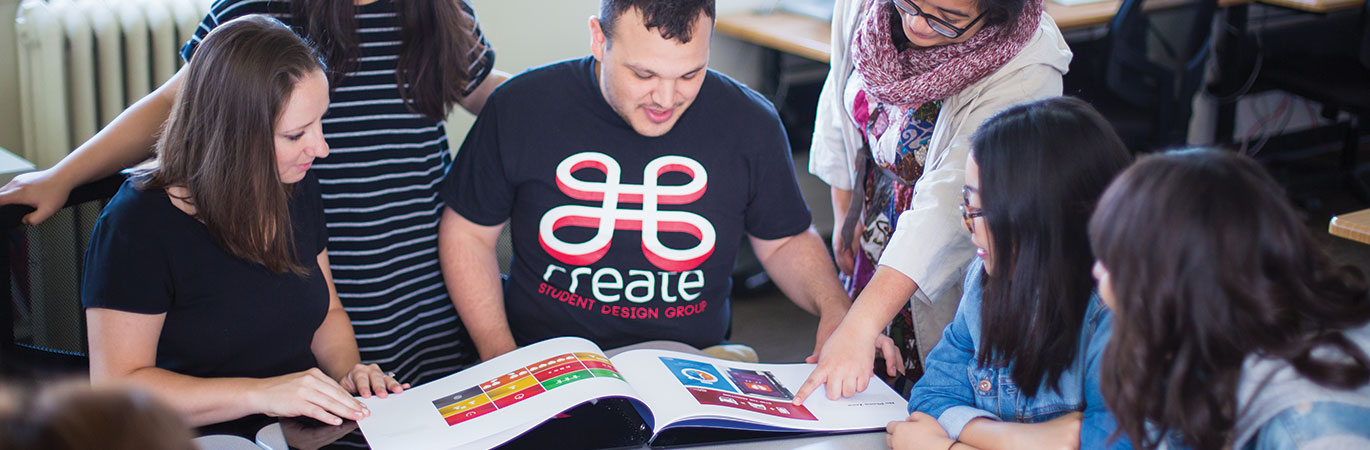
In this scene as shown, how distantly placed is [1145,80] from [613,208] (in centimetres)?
227

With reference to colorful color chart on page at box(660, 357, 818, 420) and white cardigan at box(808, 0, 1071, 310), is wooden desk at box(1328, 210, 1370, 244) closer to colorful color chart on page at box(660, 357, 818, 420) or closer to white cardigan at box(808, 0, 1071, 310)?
white cardigan at box(808, 0, 1071, 310)

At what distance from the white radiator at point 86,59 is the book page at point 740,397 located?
182 centimetres

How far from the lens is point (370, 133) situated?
1.68m

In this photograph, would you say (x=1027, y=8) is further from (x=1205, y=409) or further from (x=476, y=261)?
(x=476, y=261)

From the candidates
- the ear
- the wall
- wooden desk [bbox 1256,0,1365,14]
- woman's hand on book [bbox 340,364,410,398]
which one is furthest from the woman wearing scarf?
wooden desk [bbox 1256,0,1365,14]

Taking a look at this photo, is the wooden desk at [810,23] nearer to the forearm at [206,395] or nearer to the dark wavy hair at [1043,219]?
the dark wavy hair at [1043,219]

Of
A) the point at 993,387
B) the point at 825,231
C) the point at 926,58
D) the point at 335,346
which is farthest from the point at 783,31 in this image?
the point at 993,387

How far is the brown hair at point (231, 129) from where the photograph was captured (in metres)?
1.32

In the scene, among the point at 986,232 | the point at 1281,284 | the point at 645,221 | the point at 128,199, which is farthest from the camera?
the point at 645,221

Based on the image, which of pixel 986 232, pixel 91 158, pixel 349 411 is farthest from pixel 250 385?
pixel 986 232

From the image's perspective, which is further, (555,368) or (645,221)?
(645,221)

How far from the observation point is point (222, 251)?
4.51 ft

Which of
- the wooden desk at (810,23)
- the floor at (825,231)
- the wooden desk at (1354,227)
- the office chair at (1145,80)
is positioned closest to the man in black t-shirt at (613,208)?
the wooden desk at (1354,227)

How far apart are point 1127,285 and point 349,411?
842mm
